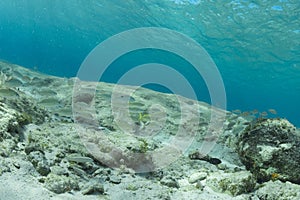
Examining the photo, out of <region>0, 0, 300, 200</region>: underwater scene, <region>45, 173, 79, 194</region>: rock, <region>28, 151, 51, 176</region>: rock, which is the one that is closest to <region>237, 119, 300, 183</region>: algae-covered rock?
<region>0, 0, 300, 200</region>: underwater scene

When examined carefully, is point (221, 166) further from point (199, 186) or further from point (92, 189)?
point (92, 189)

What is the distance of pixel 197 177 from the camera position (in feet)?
15.7

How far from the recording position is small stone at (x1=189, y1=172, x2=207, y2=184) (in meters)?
4.71

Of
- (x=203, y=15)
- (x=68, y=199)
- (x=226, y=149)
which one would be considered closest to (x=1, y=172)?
(x=68, y=199)

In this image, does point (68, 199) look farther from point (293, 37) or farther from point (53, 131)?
point (293, 37)

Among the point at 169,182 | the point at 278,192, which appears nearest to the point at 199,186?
the point at 169,182

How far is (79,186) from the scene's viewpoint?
361cm

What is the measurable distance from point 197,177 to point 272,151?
5.24 ft

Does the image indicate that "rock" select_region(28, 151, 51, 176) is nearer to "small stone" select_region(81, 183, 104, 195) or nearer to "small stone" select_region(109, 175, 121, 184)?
"small stone" select_region(81, 183, 104, 195)

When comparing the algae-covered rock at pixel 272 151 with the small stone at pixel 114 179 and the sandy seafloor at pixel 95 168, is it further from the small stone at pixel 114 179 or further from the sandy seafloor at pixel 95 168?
the small stone at pixel 114 179

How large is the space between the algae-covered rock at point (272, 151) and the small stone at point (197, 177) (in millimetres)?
1033

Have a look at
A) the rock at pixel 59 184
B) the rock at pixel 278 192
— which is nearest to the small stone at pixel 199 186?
the rock at pixel 278 192

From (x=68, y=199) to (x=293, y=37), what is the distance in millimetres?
23449

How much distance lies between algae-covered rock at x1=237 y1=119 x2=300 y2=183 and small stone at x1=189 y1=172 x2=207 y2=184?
1033mm
